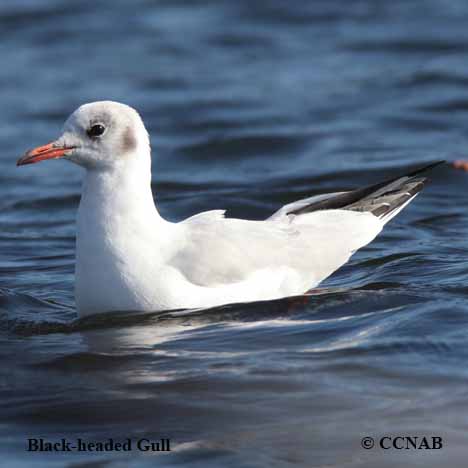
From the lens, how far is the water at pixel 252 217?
628 cm

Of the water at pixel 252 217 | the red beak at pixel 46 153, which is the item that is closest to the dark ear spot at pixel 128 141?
the red beak at pixel 46 153

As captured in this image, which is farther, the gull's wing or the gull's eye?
the gull's wing

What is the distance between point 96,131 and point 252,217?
4376 millimetres

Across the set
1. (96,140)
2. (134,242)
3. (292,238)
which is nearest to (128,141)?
(96,140)

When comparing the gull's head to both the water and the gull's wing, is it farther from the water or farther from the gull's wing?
the water

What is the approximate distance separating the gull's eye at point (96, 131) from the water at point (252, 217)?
44.5 inches

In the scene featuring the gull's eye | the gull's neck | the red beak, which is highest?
the gull's eye

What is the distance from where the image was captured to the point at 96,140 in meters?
7.54

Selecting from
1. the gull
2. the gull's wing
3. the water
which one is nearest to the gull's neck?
the gull

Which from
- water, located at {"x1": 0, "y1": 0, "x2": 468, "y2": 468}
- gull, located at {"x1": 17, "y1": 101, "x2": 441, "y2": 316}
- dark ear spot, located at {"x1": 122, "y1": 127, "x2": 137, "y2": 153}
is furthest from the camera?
dark ear spot, located at {"x1": 122, "y1": 127, "x2": 137, "y2": 153}

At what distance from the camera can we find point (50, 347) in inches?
295

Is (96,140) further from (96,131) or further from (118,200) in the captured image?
(118,200)

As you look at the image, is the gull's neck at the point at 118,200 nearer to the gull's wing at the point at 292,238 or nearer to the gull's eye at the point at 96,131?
the gull's eye at the point at 96,131

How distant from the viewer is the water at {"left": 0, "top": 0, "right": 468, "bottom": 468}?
247 inches
